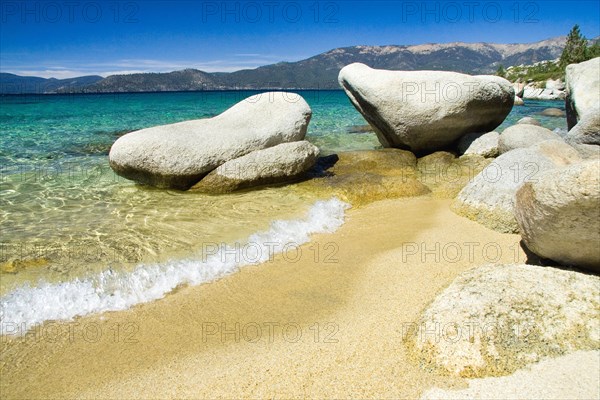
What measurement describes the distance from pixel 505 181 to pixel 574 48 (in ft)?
215

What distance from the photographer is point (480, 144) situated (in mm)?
10805

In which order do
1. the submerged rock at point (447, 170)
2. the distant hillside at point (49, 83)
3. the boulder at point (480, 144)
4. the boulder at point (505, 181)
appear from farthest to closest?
the distant hillside at point (49, 83)
the boulder at point (480, 144)
the submerged rock at point (447, 170)
the boulder at point (505, 181)

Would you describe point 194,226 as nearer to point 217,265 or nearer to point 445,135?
point 217,265

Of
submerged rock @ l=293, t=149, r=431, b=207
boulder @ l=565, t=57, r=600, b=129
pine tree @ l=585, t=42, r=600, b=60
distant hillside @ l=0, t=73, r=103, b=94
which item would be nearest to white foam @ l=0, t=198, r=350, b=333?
submerged rock @ l=293, t=149, r=431, b=207

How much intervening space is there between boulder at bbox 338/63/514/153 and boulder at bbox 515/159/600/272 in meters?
6.28

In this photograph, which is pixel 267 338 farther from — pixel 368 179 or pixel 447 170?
pixel 447 170

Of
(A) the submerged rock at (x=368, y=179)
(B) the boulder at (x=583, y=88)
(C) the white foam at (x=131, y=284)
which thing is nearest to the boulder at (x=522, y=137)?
(A) the submerged rock at (x=368, y=179)

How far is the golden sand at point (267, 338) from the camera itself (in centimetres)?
299

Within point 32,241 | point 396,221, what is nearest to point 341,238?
point 396,221

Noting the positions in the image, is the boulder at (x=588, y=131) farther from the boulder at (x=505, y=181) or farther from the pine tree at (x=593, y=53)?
the pine tree at (x=593, y=53)

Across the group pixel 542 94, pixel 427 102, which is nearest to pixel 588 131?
pixel 427 102

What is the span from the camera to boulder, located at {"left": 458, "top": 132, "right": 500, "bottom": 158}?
416 inches

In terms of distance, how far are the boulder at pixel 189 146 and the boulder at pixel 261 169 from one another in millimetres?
227

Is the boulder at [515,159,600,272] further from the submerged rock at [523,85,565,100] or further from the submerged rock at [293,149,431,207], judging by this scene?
the submerged rock at [523,85,565,100]
